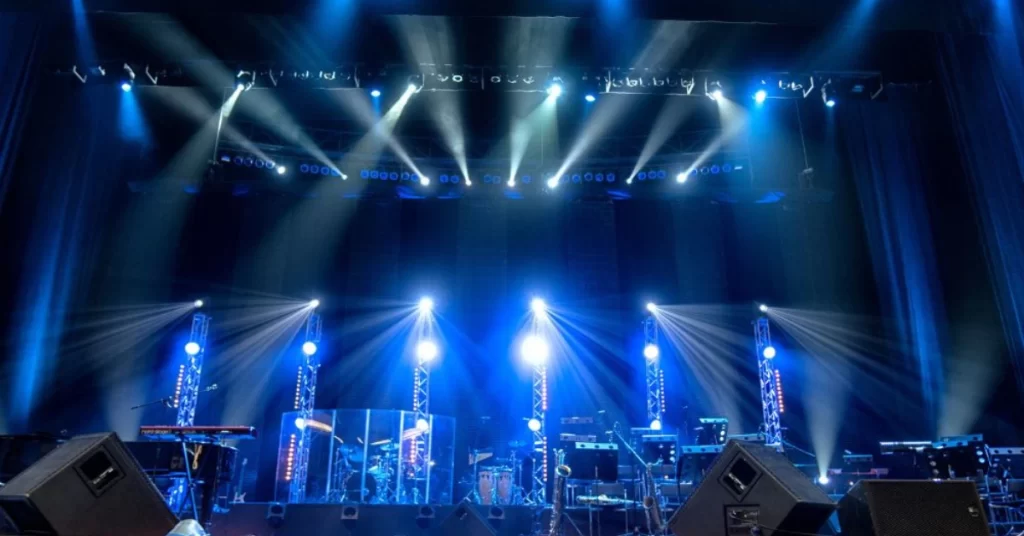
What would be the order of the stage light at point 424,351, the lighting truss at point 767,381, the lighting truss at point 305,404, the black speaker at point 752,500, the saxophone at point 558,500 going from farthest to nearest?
1. the stage light at point 424,351
2. the lighting truss at point 767,381
3. the lighting truss at point 305,404
4. the saxophone at point 558,500
5. the black speaker at point 752,500

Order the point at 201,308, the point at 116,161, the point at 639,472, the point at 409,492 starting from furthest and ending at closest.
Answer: the point at 201,308 → the point at 116,161 → the point at 409,492 → the point at 639,472

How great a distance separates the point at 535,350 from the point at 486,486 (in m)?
2.64

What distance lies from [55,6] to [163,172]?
4.62 metres

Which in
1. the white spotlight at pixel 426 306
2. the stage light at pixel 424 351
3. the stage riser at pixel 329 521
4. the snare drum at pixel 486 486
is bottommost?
the stage riser at pixel 329 521

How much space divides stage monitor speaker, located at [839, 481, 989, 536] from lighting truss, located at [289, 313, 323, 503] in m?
8.28

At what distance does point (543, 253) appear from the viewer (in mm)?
12438

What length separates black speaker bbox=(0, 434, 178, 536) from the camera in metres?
3.56

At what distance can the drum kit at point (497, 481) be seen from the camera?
32.4 ft

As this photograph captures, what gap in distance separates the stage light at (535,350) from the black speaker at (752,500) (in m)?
7.57

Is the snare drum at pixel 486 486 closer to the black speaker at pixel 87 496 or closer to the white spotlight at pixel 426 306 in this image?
the white spotlight at pixel 426 306

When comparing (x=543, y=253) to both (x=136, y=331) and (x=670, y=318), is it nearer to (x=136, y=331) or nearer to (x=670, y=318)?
(x=670, y=318)

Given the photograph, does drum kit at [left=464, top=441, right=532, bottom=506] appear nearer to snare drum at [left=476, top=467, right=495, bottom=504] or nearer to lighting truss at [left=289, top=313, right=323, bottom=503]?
snare drum at [left=476, top=467, right=495, bottom=504]

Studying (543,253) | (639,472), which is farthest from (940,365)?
(543,253)

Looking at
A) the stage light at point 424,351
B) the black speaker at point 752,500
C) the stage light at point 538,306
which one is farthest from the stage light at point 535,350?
the black speaker at point 752,500
